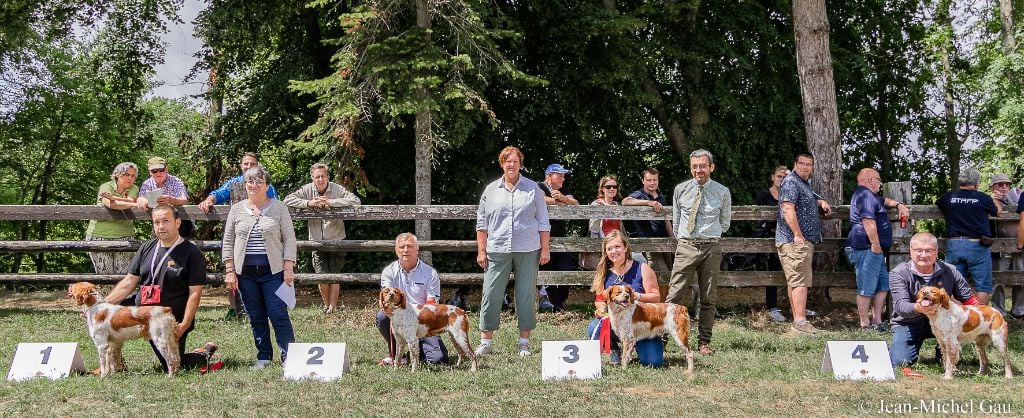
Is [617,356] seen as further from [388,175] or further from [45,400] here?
[388,175]

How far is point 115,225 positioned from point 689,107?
779 cm

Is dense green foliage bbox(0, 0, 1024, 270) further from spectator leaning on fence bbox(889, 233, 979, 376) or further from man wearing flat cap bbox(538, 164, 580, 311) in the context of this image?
spectator leaning on fence bbox(889, 233, 979, 376)

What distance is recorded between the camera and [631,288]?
6.08 meters

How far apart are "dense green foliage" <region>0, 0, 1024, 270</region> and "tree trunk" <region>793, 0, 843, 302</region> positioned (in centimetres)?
200

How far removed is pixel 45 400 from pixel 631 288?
3779 mm

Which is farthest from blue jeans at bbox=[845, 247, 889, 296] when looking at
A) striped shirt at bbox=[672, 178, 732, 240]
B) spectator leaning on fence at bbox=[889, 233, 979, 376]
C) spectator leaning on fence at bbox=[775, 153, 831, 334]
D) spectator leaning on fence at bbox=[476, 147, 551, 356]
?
spectator leaning on fence at bbox=[476, 147, 551, 356]

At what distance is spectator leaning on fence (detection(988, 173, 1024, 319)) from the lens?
9062 mm

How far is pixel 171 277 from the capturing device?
613cm

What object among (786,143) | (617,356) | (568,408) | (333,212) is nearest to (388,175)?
(333,212)

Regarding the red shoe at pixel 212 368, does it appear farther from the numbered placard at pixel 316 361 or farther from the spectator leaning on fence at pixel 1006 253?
the spectator leaning on fence at pixel 1006 253

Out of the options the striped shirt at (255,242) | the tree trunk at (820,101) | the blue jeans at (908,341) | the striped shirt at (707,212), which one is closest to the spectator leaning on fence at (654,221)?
the striped shirt at (707,212)

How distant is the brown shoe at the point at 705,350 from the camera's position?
6887 mm

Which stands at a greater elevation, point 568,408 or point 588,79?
point 588,79

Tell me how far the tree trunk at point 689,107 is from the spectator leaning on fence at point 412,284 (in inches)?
270
